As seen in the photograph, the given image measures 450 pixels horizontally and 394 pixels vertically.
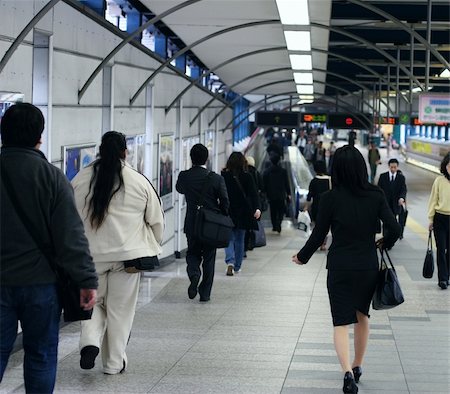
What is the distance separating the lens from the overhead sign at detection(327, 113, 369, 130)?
3422 cm

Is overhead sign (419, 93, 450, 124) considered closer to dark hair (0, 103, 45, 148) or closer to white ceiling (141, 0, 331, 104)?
white ceiling (141, 0, 331, 104)

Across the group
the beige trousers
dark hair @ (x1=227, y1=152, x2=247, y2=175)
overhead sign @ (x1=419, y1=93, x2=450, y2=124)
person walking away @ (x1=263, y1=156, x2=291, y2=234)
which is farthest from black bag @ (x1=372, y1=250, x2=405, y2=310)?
person walking away @ (x1=263, y1=156, x2=291, y2=234)

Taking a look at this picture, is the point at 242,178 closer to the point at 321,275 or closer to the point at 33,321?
the point at 321,275

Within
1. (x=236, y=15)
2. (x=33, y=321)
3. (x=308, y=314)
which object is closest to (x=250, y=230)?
(x=236, y=15)

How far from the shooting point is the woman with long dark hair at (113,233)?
6.13m

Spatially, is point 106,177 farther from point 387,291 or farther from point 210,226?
point 210,226

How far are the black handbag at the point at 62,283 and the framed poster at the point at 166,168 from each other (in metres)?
10.6

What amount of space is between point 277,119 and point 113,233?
2847 centimetres

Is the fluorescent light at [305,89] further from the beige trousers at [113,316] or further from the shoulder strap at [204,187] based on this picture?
the beige trousers at [113,316]

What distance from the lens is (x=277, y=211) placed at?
20469 mm

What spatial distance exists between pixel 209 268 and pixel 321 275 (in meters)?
3.69

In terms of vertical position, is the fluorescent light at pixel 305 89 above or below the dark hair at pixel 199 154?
above

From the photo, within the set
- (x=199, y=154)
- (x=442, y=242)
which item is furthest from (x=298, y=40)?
(x=199, y=154)

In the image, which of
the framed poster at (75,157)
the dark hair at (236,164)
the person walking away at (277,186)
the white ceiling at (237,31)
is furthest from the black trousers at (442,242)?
the person walking away at (277,186)
